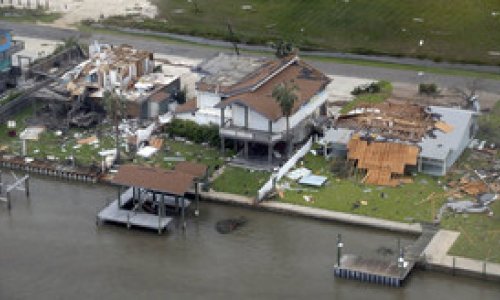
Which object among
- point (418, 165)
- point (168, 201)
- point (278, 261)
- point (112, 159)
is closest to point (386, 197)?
point (418, 165)

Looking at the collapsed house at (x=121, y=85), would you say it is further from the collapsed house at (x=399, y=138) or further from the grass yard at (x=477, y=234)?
the grass yard at (x=477, y=234)

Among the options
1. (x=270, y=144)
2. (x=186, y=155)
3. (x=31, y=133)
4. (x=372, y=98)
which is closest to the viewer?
(x=270, y=144)

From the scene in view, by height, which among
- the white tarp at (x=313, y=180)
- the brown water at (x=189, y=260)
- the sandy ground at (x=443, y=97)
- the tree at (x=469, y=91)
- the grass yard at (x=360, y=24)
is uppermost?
the grass yard at (x=360, y=24)

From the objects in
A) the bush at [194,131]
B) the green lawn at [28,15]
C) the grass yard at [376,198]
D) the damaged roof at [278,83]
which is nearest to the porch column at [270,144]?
the damaged roof at [278,83]

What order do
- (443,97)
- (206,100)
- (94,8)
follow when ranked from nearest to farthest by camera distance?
(206,100)
(443,97)
(94,8)

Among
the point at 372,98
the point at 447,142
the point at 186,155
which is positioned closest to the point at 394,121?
the point at 447,142

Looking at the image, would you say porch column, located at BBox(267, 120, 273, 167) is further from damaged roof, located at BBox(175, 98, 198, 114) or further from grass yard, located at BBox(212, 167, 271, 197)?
damaged roof, located at BBox(175, 98, 198, 114)

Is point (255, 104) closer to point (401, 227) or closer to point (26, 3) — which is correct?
point (401, 227)
